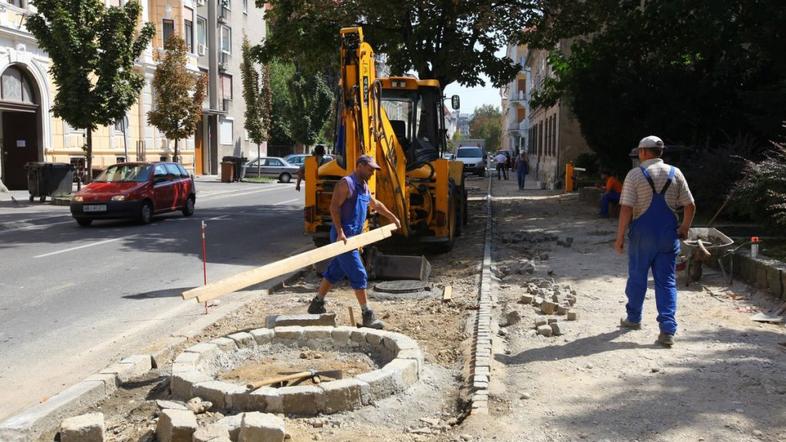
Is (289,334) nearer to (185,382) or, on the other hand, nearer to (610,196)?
(185,382)

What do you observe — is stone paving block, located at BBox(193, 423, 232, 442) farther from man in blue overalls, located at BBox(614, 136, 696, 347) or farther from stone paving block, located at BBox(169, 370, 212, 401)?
man in blue overalls, located at BBox(614, 136, 696, 347)

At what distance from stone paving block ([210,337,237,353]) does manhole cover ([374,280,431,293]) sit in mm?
3348

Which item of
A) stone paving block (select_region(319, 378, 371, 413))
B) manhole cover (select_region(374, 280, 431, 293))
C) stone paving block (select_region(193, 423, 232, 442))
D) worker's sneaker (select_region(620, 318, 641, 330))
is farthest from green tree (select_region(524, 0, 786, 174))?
stone paving block (select_region(193, 423, 232, 442))

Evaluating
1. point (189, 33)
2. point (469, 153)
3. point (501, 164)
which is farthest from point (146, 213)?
point (469, 153)

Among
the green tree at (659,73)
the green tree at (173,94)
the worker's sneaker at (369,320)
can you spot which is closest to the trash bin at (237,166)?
the green tree at (173,94)

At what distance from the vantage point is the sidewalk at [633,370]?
454cm

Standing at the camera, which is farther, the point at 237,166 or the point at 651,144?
the point at 237,166

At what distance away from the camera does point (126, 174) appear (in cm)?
1759

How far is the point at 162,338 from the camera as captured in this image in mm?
6926

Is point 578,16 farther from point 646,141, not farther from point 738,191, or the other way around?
point 646,141

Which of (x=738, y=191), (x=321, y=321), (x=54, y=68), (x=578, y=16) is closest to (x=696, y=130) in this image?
(x=578, y=16)

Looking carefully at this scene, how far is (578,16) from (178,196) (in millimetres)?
11293

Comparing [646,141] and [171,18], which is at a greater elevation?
[171,18]

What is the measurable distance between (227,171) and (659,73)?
24344mm
